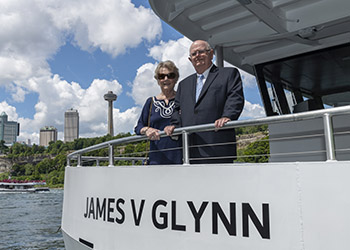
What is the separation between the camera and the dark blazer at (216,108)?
9.47 ft

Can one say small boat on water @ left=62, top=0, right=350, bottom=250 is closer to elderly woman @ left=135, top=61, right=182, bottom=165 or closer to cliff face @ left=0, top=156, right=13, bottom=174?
elderly woman @ left=135, top=61, right=182, bottom=165

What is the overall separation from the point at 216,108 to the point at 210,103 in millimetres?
68

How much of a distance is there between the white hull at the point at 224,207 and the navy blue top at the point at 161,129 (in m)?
0.24

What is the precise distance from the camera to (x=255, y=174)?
2559 mm

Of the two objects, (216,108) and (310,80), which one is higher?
(310,80)

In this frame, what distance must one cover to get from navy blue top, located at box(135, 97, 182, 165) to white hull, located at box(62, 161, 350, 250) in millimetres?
235

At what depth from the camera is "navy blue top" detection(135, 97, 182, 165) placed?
3379 millimetres

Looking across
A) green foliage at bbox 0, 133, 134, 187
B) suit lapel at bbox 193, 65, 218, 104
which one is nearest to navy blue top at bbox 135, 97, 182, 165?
suit lapel at bbox 193, 65, 218, 104

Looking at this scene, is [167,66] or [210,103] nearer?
[210,103]

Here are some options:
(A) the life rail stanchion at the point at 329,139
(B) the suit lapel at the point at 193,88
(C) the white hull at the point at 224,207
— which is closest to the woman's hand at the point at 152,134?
(C) the white hull at the point at 224,207

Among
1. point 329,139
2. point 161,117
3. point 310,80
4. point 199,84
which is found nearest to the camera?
point 329,139

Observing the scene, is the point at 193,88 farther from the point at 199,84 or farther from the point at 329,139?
the point at 329,139

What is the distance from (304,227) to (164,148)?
5.12ft

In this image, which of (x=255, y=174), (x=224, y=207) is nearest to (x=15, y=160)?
(x=224, y=207)
